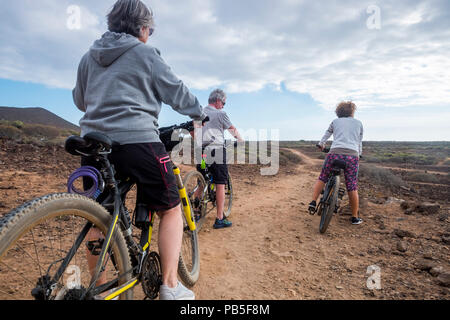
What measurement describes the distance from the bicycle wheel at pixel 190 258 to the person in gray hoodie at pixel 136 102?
58 centimetres

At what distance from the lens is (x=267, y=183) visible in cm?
919

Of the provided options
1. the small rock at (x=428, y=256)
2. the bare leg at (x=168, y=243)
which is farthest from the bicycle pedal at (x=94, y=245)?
the small rock at (x=428, y=256)

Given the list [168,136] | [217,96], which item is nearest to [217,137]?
[217,96]

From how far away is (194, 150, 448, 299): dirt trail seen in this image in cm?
262

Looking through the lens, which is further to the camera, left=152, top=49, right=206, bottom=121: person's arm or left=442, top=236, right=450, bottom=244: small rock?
left=442, top=236, right=450, bottom=244: small rock

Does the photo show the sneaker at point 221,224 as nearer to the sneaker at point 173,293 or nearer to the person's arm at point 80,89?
the sneaker at point 173,293

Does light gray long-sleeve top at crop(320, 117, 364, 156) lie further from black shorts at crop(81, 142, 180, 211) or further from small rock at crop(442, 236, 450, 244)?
black shorts at crop(81, 142, 180, 211)

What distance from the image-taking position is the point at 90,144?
150 cm

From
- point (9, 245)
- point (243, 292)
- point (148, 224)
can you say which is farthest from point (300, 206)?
point (9, 245)

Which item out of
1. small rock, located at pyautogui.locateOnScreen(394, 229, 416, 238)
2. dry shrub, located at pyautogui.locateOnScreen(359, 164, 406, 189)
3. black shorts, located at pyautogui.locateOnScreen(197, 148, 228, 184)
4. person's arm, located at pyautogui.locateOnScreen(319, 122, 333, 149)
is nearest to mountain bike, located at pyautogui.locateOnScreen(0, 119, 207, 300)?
black shorts, located at pyautogui.locateOnScreen(197, 148, 228, 184)

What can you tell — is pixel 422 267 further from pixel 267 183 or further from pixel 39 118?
pixel 39 118

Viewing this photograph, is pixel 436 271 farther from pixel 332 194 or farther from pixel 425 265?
pixel 332 194

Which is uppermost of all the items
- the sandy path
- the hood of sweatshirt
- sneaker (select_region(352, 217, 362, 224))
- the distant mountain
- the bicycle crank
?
the distant mountain

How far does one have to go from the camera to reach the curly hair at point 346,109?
4.72 m
